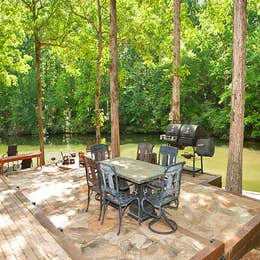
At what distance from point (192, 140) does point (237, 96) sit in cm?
191

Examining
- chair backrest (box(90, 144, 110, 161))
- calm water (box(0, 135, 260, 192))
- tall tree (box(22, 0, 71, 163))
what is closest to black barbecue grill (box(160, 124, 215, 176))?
chair backrest (box(90, 144, 110, 161))

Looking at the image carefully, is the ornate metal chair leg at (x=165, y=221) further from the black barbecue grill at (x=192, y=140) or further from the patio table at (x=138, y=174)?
the black barbecue grill at (x=192, y=140)

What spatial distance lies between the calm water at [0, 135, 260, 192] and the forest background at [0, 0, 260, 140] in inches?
69.0

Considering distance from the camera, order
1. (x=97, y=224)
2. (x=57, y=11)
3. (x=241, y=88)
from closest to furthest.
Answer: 1. (x=97, y=224)
2. (x=241, y=88)
3. (x=57, y=11)

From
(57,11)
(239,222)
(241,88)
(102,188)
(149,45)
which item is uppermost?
(57,11)

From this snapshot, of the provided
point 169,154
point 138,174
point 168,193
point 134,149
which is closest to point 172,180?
point 168,193

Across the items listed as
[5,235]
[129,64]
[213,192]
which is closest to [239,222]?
[213,192]

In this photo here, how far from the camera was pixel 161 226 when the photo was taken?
13.4 ft

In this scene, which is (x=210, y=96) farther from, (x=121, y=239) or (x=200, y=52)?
(x=121, y=239)

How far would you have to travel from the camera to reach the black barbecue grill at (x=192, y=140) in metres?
6.57

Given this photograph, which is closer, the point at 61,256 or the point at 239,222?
the point at 61,256

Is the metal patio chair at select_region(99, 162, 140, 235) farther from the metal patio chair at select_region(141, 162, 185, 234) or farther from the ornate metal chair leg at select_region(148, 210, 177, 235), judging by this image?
the ornate metal chair leg at select_region(148, 210, 177, 235)

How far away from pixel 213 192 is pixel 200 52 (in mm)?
17618

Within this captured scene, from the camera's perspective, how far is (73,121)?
2659 centimetres
